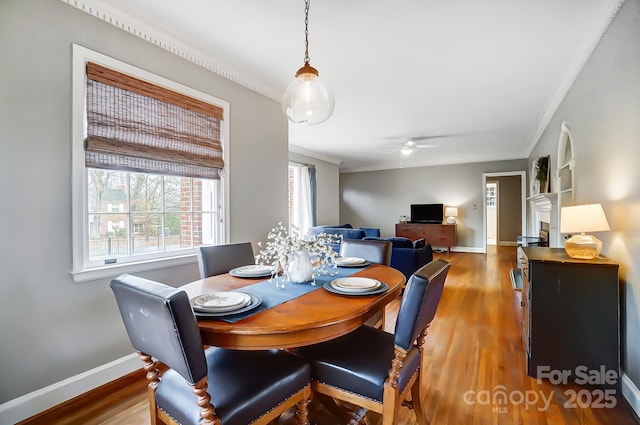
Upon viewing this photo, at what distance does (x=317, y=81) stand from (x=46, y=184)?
5.69 feet

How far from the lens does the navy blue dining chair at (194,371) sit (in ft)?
3.40

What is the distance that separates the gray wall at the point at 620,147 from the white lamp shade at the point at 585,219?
0.34ft

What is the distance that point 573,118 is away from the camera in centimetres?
300

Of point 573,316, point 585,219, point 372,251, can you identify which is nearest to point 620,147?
point 585,219

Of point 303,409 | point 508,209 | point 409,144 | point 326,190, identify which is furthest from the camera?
point 508,209

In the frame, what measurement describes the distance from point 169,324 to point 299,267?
81 cm

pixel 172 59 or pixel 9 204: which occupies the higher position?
pixel 172 59

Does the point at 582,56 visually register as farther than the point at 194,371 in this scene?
Yes

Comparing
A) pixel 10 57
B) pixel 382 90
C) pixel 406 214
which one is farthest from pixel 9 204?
pixel 406 214

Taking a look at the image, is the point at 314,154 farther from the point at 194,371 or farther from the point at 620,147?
the point at 194,371

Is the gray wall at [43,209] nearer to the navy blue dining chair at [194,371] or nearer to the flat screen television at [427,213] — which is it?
the navy blue dining chair at [194,371]

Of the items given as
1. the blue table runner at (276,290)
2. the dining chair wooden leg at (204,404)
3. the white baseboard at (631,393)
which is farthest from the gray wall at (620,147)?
the dining chair wooden leg at (204,404)

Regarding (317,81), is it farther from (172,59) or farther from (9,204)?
(9,204)

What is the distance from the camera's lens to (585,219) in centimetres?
208
